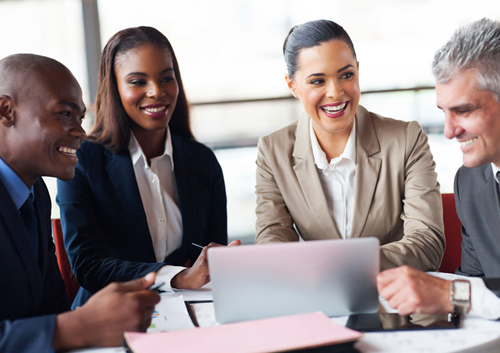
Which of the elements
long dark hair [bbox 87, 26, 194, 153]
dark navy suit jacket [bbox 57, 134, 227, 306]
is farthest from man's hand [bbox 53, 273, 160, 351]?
long dark hair [bbox 87, 26, 194, 153]

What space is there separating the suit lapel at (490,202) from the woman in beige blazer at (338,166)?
8.9 inches

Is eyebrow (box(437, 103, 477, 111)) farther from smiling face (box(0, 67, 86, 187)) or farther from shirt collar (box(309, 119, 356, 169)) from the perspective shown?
smiling face (box(0, 67, 86, 187))

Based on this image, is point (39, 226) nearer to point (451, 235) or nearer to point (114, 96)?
point (114, 96)

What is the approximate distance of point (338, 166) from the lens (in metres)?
2.07

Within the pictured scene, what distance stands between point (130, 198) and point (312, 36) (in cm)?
102

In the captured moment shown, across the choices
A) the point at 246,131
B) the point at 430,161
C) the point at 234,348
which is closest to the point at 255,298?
the point at 234,348

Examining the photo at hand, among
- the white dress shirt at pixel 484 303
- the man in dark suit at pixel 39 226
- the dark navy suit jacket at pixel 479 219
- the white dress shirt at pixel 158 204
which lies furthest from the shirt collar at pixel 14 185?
the dark navy suit jacket at pixel 479 219

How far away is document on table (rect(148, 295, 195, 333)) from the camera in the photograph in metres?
1.14

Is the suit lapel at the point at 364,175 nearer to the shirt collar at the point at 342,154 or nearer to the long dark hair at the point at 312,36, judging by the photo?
the shirt collar at the point at 342,154

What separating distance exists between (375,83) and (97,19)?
2776 millimetres

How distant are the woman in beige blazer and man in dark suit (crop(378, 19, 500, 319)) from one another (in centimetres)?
20

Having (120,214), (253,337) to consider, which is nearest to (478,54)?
(253,337)

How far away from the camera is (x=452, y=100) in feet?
4.91

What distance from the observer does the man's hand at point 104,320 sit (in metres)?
1.00
